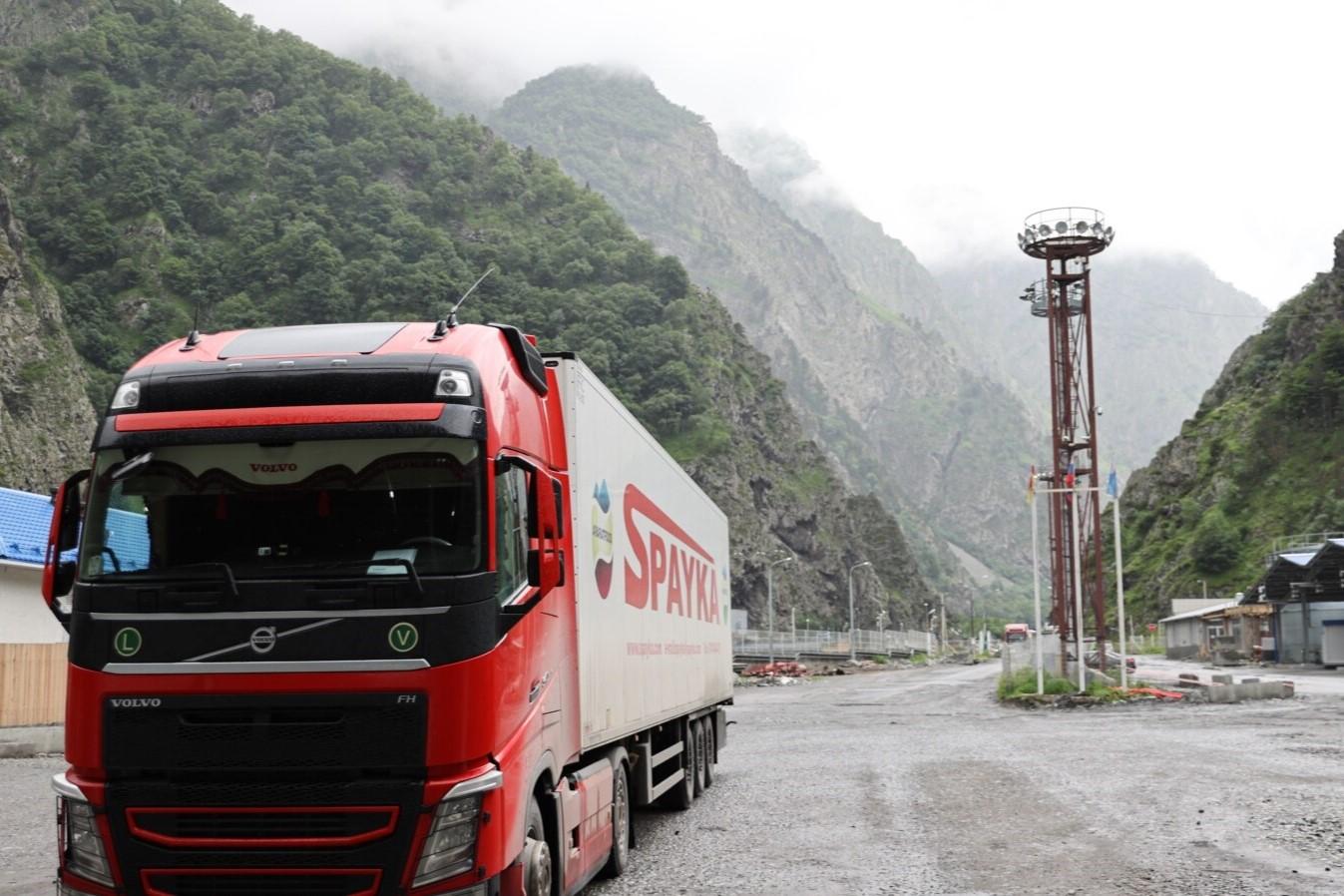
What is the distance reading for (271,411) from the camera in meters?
6.85

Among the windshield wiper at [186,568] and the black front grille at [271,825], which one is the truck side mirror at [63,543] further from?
the black front grille at [271,825]

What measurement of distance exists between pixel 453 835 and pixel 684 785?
825cm

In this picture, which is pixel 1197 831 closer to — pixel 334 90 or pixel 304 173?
pixel 304 173

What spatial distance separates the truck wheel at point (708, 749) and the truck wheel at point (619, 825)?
5318mm

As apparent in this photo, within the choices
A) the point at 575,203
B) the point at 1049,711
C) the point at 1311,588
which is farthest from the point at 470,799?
the point at 575,203

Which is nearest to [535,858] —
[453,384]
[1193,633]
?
[453,384]

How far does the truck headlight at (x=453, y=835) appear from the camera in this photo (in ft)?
20.9

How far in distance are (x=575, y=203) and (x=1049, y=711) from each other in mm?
123473

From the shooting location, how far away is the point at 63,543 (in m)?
6.92

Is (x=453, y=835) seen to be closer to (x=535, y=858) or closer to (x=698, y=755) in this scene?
(x=535, y=858)

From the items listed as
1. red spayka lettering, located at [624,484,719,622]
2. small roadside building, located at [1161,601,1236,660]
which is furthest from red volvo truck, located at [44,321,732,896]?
small roadside building, located at [1161,601,1236,660]

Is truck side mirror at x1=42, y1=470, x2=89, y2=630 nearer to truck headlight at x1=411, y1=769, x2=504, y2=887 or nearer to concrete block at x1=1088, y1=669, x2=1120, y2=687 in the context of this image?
truck headlight at x1=411, y1=769, x2=504, y2=887

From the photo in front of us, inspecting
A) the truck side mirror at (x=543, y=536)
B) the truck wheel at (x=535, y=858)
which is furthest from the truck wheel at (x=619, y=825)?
the truck side mirror at (x=543, y=536)

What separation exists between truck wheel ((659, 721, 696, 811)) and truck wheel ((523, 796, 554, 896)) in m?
6.59
